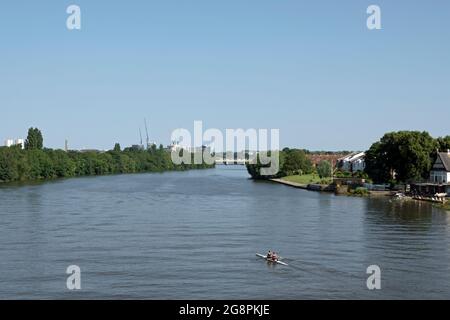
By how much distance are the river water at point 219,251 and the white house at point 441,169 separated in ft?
62.8

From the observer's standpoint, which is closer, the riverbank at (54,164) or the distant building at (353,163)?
the riverbank at (54,164)

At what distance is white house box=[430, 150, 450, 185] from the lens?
77938 millimetres

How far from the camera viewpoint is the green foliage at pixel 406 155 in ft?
270

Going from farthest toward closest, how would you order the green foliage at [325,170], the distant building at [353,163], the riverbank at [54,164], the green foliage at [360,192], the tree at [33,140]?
the tree at [33,140] < the distant building at [353,163] < the riverbank at [54,164] < the green foliage at [325,170] < the green foliage at [360,192]

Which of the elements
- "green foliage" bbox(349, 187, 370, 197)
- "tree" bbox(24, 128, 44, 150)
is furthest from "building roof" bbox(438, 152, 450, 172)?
"tree" bbox(24, 128, 44, 150)

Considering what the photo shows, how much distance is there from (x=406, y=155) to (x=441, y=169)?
17.7 ft

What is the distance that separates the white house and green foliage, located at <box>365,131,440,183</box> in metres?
1.98

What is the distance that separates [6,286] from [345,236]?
24.2m

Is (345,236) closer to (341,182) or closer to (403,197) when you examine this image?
(403,197)

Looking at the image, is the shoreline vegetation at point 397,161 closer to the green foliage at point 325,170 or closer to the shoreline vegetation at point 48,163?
the green foliage at point 325,170

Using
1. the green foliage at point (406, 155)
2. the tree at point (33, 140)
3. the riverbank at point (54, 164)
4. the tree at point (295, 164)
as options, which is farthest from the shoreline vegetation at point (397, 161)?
the tree at point (33, 140)

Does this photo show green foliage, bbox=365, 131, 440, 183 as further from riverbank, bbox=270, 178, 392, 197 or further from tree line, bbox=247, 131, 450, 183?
riverbank, bbox=270, 178, 392, 197

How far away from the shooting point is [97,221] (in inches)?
1978
